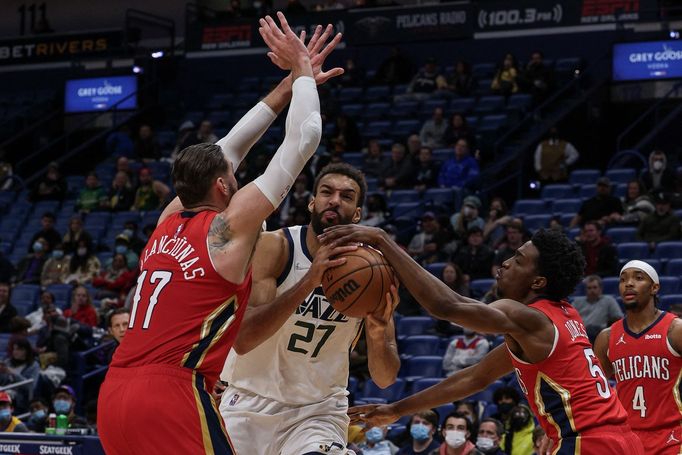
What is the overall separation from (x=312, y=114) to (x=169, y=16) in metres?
22.2

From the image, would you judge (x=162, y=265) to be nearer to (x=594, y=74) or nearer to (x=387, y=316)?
(x=387, y=316)

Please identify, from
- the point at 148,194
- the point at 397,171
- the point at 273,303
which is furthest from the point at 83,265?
the point at 273,303

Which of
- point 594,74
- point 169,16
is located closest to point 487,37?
point 594,74

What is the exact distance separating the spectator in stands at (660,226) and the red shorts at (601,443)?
8.77 metres

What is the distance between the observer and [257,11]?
23531 millimetres

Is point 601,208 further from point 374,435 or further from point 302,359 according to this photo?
point 302,359

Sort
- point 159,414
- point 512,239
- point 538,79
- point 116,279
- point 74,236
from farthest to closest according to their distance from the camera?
1. point 538,79
2. point 74,236
3. point 116,279
4. point 512,239
5. point 159,414

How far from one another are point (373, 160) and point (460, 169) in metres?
1.56

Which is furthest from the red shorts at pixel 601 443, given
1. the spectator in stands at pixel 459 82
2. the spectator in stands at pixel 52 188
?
the spectator in stands at pixel 52 188

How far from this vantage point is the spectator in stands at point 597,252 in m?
13.4

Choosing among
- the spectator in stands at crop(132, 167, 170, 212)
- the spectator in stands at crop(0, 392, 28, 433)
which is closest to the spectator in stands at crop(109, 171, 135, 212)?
the spectator in stands at crop(132, 167, 170, 212)

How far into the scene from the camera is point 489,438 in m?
10.3

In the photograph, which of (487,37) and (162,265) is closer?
(162,265)

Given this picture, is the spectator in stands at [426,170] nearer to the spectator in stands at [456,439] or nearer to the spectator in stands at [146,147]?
the spectator in stands at [146,147]
